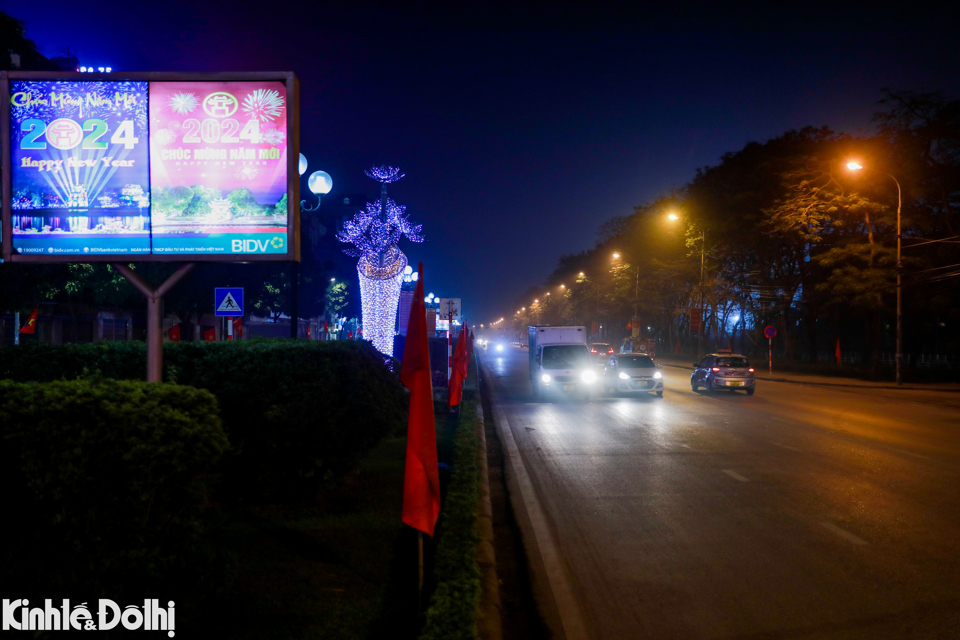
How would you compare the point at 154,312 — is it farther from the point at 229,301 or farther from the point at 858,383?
the point at 858,383

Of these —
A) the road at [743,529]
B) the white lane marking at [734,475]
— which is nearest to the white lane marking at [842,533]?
the road at [743,529]

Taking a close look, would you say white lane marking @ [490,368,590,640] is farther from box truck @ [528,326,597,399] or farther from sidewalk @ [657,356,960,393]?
sidewalk @ [657,356,960,393]

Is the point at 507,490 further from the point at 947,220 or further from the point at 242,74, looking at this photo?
the point at 947,220

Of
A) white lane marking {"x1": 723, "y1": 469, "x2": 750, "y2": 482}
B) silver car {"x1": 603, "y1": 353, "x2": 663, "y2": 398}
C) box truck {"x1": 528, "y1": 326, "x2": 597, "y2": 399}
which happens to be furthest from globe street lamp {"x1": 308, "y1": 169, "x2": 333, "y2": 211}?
silver car {"x1": 603, "y1": 353, "x2": 663, "y2": 398}

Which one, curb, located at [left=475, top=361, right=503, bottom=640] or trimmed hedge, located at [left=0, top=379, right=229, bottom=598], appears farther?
curb, located at [left=475, top=361, right=503, bottom=640]

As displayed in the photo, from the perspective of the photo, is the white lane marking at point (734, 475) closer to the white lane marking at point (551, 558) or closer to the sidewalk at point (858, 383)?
the white lane marking at point (551, 558)

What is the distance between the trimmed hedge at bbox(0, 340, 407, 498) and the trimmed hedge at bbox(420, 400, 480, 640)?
130 cm

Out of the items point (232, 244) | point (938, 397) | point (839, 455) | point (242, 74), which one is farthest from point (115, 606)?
point (938, 397)

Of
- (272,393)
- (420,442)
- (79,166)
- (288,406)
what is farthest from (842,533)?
(79,166)

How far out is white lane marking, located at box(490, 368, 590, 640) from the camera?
209 inches

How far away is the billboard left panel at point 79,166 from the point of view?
7.27 m

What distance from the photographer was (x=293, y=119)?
7.39 meters

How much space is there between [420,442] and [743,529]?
14.4 feet

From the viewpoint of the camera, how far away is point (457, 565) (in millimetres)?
5824
